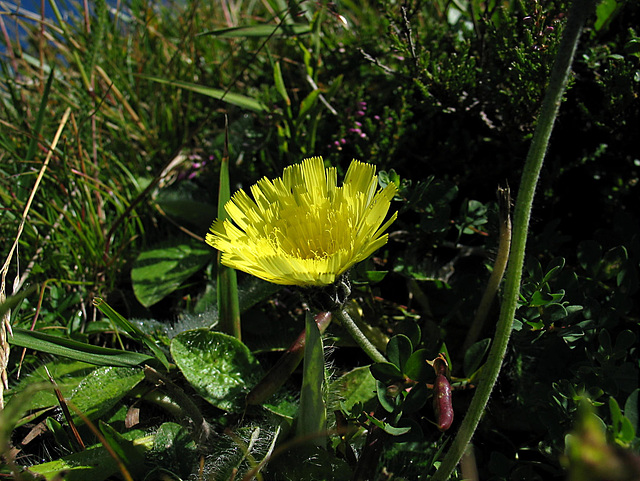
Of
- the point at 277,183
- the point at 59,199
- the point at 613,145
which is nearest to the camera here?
the point at 277,183

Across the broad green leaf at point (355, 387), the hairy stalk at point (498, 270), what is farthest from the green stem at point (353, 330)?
the hairy stalk at point (498, 270)

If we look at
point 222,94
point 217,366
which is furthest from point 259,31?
point 217,366

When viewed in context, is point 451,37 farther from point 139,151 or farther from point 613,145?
point 139,151

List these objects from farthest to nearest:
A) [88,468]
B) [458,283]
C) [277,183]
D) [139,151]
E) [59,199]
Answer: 1. [139,151]
2. [59,199]
3. [458,283]
4. [277,183]
5. [88,468]

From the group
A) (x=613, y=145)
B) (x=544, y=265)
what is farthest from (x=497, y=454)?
(x=613, y=145)

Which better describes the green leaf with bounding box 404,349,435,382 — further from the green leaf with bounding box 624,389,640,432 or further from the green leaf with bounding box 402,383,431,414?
the green leaf with bounding box 624,389,640,432

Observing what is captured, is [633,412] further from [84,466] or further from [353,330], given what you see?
[84,466]

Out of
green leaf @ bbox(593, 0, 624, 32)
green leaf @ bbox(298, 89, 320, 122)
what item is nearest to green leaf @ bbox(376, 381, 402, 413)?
green leaf @ bbox(298, 89, 320, 122)
